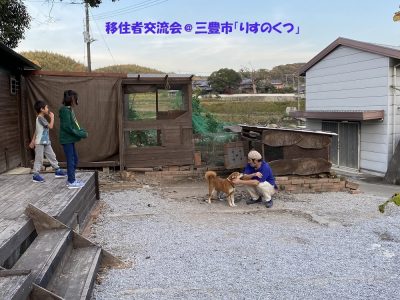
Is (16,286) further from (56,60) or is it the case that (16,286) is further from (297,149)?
(56,60)

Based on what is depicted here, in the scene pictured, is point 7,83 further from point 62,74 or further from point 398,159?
point 398,159

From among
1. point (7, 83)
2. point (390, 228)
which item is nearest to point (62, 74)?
point (7, 83)

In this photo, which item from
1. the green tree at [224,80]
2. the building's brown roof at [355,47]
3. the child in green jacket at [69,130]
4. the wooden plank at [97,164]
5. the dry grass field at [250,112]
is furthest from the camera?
the green tree at [224,80]

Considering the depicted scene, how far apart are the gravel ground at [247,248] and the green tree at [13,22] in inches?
270

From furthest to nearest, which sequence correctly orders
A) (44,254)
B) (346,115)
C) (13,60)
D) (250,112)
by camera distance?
(250,112), (346,115), (13,60), (44,254)

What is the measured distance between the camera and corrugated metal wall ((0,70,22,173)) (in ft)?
28.3

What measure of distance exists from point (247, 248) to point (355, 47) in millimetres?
9613

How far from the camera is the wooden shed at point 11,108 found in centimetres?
858

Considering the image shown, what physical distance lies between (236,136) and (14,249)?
8007mm

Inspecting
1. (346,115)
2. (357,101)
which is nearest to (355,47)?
(357,101)

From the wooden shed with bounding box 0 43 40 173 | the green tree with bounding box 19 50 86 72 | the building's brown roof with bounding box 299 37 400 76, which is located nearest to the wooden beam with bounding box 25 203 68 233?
the wooden shed with bounding box 0 43 40 173

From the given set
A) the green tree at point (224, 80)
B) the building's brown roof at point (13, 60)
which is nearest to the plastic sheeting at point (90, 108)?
the building's brown roof at point (13, 60)

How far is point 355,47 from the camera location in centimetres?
1290

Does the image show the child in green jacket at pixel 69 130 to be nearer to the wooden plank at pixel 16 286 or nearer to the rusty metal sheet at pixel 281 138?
the wooden plank at pixel 16 286
